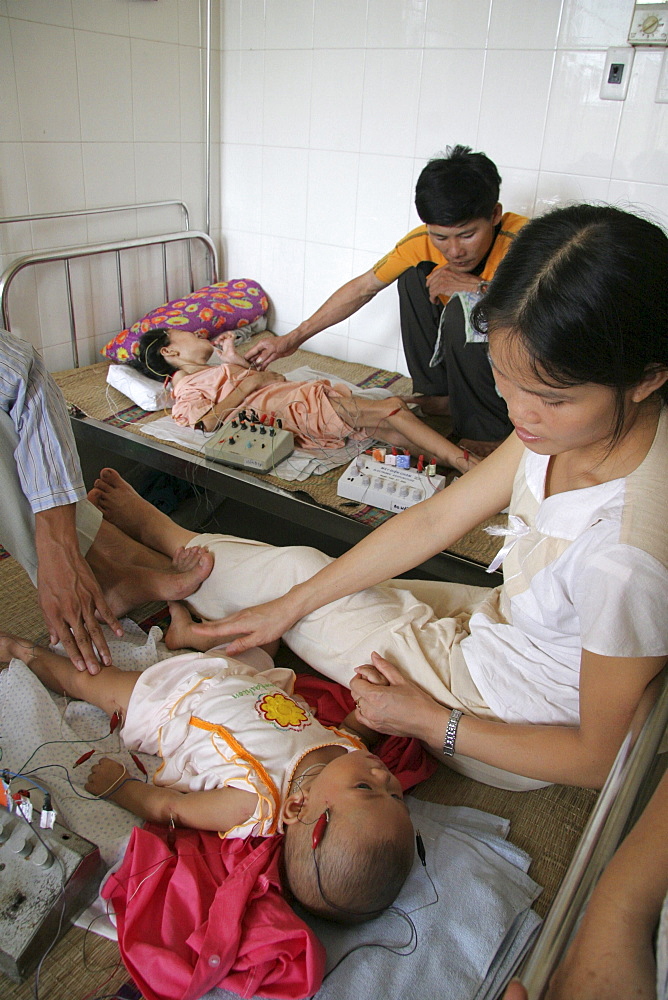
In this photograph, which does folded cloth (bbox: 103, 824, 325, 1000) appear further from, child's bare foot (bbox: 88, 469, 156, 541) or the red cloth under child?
child's bare foot (bbox: 88, 469, 156, 541)

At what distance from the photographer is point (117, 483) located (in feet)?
→ 6.85

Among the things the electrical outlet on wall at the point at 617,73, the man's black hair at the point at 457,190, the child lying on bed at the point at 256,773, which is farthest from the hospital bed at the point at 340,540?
the electrical outlet on wall at the point at 617,73

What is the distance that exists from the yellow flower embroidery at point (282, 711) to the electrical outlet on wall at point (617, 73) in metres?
2.45

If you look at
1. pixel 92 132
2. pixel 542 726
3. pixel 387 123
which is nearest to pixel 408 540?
pixel 542 726

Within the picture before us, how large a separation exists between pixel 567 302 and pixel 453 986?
973mm

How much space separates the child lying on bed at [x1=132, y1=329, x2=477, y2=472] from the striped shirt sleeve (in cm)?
113

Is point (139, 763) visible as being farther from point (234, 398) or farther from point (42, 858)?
point (234, 398)

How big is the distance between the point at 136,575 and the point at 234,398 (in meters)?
1.12

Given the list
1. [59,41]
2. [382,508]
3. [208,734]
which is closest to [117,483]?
[382,508]

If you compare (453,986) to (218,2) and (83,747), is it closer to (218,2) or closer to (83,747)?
(83,747)

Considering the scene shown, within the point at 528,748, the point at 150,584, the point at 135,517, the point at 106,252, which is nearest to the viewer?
the point at 528,748

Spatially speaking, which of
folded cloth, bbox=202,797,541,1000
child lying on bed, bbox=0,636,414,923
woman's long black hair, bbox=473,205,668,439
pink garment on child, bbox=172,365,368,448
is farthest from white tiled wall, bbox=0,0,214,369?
folded cloth, bbox=202,797,541,1000

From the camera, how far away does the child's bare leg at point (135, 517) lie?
6.46 ft

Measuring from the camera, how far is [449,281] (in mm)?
2576
